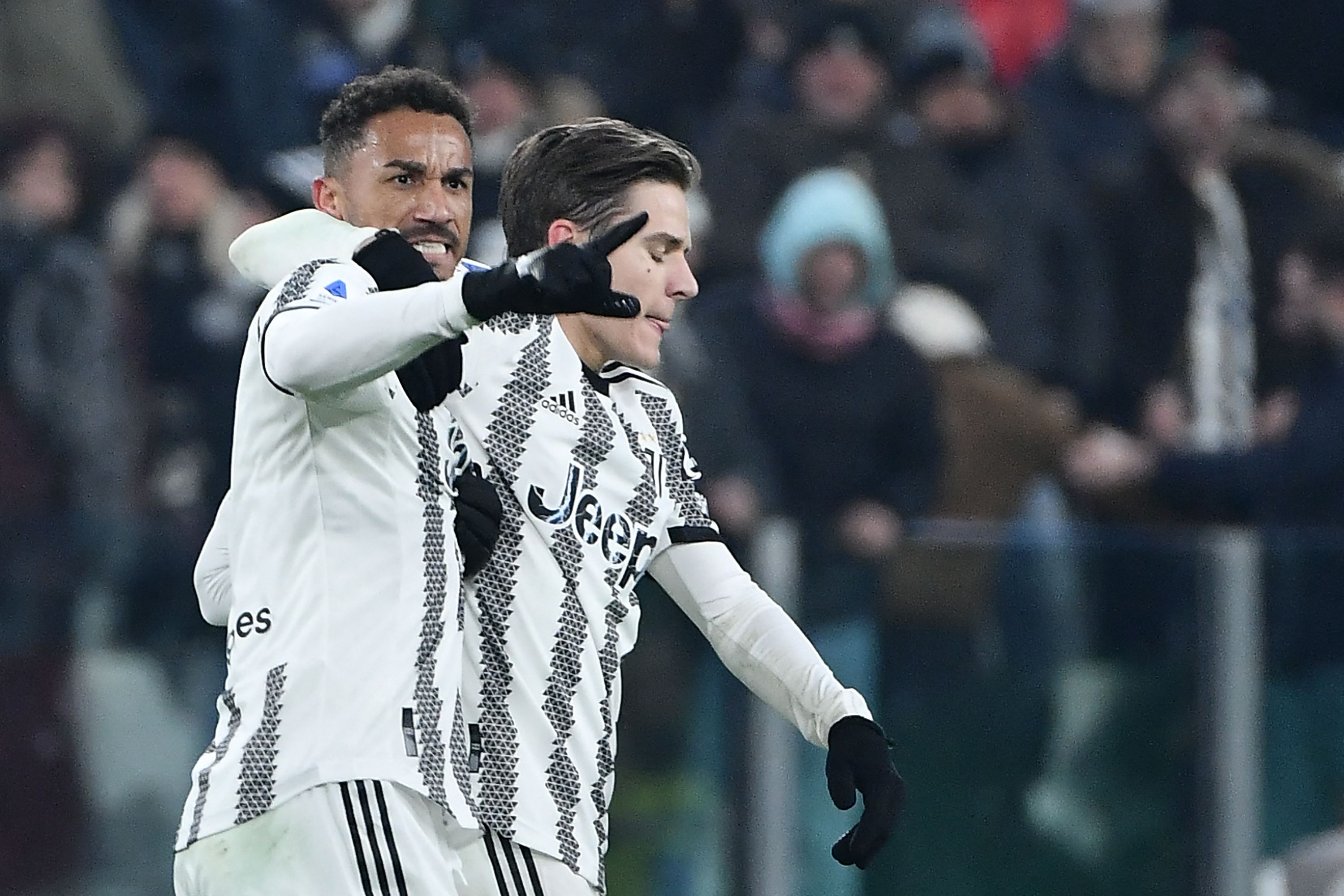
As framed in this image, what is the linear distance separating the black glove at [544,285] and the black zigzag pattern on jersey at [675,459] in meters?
1.08

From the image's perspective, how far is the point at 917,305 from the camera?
27.9 feet

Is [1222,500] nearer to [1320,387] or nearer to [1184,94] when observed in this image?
[1320,387]

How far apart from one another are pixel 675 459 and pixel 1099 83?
247 inches

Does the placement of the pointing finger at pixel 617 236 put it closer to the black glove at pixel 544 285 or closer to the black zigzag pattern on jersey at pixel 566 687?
the black glove at pixel 544 285

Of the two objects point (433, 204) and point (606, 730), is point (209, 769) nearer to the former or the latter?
point (606, 730)

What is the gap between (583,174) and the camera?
4.03 metres

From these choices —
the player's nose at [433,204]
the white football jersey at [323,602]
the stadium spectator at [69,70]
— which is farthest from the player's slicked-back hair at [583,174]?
the stadium spectator at [69,70]

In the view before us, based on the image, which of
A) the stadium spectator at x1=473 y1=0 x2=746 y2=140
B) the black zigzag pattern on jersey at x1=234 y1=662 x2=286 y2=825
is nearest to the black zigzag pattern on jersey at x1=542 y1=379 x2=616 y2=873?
the black zigzag pattern on jersey at x1=234 y1=662 x2=286 y2=825

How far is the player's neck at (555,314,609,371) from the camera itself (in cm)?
402

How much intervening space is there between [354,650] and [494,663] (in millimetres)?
425

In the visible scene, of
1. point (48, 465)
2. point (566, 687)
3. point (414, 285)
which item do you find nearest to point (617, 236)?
point (414, 285)

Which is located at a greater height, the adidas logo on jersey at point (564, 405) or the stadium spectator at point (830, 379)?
the stadium spectator at point (830, 379)

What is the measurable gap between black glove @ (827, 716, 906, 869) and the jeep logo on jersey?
1.58ft

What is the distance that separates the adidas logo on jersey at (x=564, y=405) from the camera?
3.89 meters
